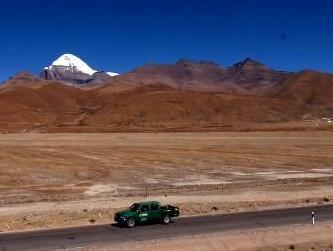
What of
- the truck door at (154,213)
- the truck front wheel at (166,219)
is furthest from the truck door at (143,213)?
the truck front wheel at (166,219)

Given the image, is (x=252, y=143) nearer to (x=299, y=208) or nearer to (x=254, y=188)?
(x=254, y=188)

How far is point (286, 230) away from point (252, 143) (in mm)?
72201

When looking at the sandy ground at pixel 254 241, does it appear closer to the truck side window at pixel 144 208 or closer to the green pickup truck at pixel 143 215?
the green pickup truck at pixel 143 215

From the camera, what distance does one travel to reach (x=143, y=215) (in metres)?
32.0

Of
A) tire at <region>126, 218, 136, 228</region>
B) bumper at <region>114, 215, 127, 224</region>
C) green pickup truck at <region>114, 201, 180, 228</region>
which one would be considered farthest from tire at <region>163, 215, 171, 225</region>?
bumper at <region>114, 215, 127, 224</region>

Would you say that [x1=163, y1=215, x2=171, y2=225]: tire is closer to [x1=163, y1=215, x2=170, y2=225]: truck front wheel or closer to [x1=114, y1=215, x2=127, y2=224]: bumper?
[x1=163, y1=215, x2=170, y2=225]: truck front wheel

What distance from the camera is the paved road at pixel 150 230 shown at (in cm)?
2789

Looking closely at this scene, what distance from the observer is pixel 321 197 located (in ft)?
149

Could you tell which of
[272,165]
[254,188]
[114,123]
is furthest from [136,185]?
[114,123]

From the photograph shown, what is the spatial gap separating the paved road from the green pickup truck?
14.8 inches

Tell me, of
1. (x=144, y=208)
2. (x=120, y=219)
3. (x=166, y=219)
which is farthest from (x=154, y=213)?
(x=120, y=219)

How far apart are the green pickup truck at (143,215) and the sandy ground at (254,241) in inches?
168

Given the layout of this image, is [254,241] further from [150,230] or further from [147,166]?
[147,166]

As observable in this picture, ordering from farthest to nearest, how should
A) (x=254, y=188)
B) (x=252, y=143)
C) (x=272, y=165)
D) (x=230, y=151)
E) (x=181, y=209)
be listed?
(x=252, y=143), (x=230, y=151), (x=272, y=165), (x=254, y=188), (x=181, y=209)
